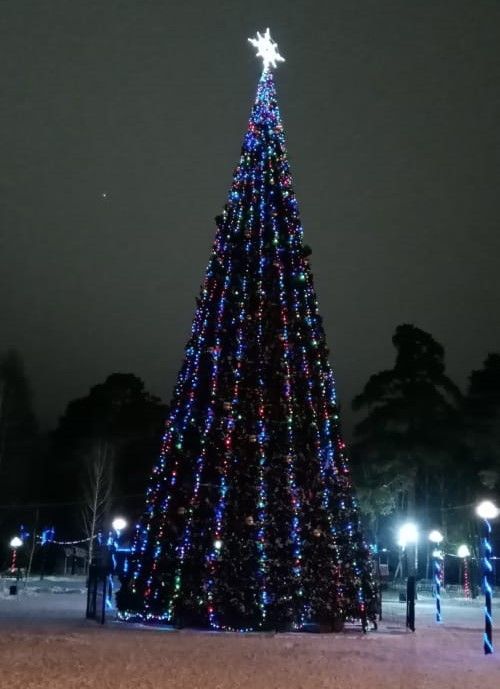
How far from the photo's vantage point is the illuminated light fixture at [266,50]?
17750mm

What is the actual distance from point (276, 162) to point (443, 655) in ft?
33.3

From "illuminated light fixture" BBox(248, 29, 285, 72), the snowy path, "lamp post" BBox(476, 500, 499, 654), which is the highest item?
"illuminated light fixture" BBox(248, 29, 285, 72)

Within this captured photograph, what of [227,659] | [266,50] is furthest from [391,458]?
[227,659]

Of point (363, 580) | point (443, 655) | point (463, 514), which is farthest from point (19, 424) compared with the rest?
point (443, 655)

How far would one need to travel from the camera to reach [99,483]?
43031mm

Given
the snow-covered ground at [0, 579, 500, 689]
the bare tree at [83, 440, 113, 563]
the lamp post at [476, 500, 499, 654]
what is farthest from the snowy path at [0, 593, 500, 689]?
the bare tree at [83, 440, 113, 563]

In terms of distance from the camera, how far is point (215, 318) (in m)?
15.5

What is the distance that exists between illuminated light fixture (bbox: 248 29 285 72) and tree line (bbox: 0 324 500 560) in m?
16.6

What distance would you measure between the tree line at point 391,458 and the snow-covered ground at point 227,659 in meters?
15.3

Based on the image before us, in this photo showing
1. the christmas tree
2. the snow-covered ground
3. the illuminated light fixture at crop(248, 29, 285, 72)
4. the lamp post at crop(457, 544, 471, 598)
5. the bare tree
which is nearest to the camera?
the snow-covered ground

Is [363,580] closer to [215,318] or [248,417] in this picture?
[248,417]

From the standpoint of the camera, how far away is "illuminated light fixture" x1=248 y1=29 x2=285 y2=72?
58.2ft

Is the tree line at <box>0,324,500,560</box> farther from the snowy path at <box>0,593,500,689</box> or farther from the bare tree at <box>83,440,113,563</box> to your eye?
the snowy path at <box>0,593,500,689</box>

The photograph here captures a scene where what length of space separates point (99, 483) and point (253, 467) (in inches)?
1200
